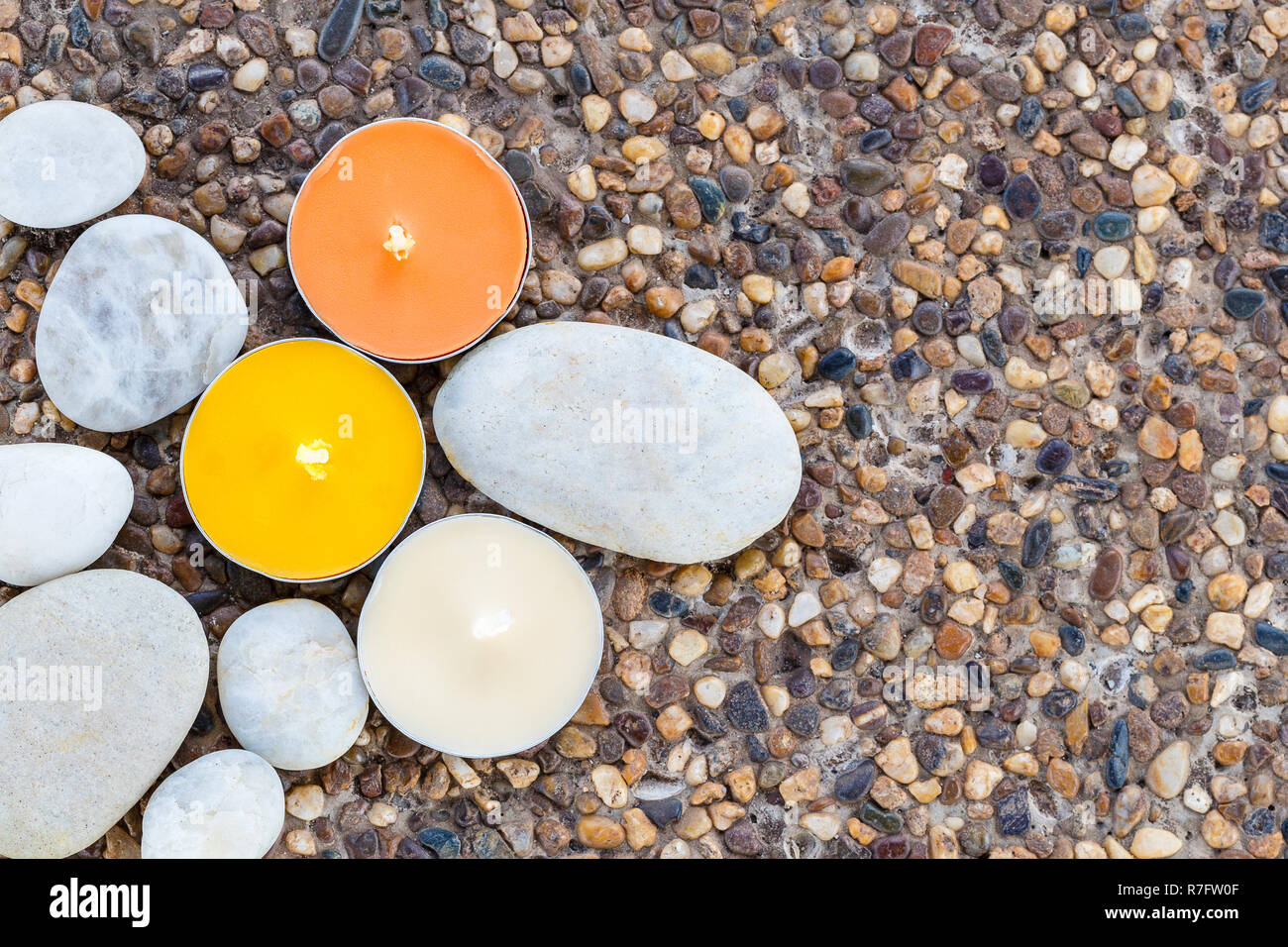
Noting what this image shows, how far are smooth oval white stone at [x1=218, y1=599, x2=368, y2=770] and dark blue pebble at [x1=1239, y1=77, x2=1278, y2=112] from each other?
1121 millimetres

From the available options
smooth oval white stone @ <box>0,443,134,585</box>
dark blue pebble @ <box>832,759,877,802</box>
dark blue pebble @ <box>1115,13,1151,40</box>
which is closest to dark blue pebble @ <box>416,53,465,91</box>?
smooth oval white stone @ <box>0,443,134,585</box>

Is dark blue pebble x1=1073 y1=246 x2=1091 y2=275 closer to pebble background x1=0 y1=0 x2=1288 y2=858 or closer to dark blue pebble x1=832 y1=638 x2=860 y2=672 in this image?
pebble background x1=0 y1=0 x2=1288 y2=858

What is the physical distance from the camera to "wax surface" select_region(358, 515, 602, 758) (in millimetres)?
947

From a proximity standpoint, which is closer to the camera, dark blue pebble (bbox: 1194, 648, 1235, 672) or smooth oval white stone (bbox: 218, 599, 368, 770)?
smooth oval white stone (bbox: 218, 599, 368, 770)

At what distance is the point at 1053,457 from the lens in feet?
3.48

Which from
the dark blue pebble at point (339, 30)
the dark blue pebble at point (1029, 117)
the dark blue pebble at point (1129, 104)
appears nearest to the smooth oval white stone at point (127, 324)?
the dark blue pebble at point (339, 30)

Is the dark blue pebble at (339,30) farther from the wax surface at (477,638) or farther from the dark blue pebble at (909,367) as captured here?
the dark blue pebble at (909,367)

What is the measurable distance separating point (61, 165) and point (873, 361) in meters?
0.84

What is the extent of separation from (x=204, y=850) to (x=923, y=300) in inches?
35.7

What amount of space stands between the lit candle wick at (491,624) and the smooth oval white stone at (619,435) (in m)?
0.12

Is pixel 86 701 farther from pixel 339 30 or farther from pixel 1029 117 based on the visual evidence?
pixel 1029 117
